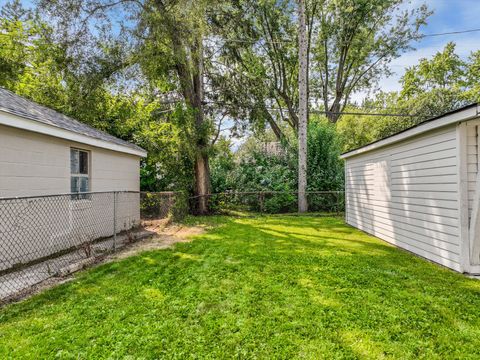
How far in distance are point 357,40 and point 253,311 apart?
19132 millimetres

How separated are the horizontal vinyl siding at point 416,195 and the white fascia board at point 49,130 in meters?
6.86

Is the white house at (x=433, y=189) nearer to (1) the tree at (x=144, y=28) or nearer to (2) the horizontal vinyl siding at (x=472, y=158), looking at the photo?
(2) the horizontal vinyl siding at (x=472, y=158)

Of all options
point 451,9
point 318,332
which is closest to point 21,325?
point 318,332

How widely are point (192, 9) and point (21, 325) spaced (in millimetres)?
8779

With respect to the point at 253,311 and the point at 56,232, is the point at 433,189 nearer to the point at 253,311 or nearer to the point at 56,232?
the point at 253,311

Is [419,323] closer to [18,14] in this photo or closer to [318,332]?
[318,332]

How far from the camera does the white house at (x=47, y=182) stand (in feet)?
14.3

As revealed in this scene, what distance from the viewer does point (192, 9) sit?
829cm

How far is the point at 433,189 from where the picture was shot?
4.62 m

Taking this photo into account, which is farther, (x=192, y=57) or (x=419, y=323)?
(x=192, y=57)

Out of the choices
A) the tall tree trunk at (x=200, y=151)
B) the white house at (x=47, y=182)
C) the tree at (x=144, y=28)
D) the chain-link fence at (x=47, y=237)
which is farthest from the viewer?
the tall tree trunk at (x=200, y=151)

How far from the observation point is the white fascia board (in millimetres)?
4233

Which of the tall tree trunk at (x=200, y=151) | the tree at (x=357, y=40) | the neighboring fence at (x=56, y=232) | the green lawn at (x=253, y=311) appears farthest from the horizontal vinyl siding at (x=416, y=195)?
the tree at (x=357, y=40)

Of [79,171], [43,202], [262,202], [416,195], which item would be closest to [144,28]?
[79,171]
